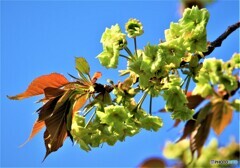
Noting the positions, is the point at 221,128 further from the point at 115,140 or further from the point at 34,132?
the point at 34,132

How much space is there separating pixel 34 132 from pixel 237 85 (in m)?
0.73

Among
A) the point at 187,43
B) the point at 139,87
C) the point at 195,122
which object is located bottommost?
the point at 195,122

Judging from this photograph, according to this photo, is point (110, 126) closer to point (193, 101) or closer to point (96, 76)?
point (96, 76)

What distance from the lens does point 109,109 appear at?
1.40 meters

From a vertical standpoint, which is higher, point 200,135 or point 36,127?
point 36,127

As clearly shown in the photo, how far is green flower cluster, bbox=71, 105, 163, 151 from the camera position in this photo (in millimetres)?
1397


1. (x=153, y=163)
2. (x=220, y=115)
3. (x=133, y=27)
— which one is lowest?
(x=153, y=163)

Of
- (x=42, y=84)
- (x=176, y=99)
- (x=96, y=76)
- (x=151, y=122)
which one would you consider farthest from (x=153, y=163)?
(x=42, y=84)

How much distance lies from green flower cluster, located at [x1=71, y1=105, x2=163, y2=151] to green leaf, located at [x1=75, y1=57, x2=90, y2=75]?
16 centimetres

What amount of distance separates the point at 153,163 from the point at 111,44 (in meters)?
0.47

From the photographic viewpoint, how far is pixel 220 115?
53.2 inches

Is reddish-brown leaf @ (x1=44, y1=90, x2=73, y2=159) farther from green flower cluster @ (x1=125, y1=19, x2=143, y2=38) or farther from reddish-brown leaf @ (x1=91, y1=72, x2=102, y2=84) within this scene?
green flower cluster @ (x1=125, y1=19, x2=143, y2=38)

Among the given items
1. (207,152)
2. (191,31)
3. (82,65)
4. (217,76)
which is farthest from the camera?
(207,152)

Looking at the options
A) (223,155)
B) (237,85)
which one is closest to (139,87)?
Result: (237,85)
